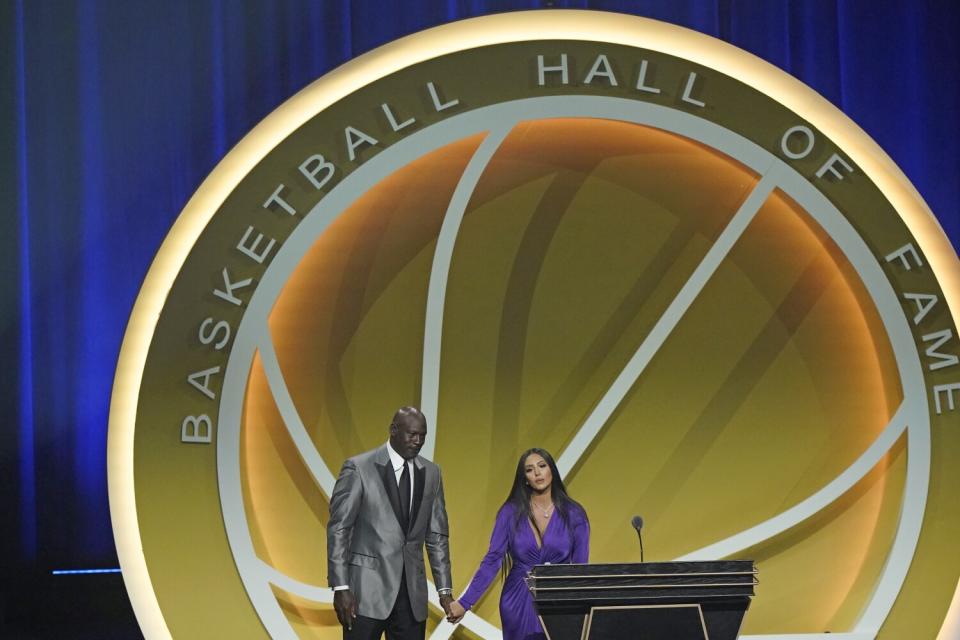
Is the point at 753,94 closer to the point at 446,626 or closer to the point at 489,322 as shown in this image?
the point at 489,322

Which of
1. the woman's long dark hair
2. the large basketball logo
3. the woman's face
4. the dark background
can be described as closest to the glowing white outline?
the large basketball logo

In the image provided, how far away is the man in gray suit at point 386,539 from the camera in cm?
539

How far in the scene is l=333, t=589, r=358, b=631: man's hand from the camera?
532 cm

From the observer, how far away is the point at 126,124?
23.0 feet

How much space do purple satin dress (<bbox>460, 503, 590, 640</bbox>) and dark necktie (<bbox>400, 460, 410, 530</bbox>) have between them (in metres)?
0.45

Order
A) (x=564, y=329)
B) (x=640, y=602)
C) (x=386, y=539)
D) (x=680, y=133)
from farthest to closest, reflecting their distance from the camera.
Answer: (x=564, y=329) < (x=680, y=133) < (x=386, y=539) < (x=640, y=602)

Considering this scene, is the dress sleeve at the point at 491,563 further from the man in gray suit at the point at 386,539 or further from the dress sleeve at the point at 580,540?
the dress sleeve at the point at 580,540

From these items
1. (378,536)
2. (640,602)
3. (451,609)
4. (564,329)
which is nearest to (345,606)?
(378,536)

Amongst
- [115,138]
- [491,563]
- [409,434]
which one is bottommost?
[491,563]

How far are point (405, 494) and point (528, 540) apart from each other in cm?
61

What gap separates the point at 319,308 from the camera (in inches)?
265

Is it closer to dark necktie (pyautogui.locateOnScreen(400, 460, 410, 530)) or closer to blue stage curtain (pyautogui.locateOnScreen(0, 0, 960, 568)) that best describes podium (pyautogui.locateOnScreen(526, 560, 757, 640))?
dark necktie (pyautogui.locateOnScreen(400, 460, 410, 530))

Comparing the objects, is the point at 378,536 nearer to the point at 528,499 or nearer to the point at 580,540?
the point at 528,499

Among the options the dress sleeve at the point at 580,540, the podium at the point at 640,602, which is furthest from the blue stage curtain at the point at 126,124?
the podium at the point at 640,602
